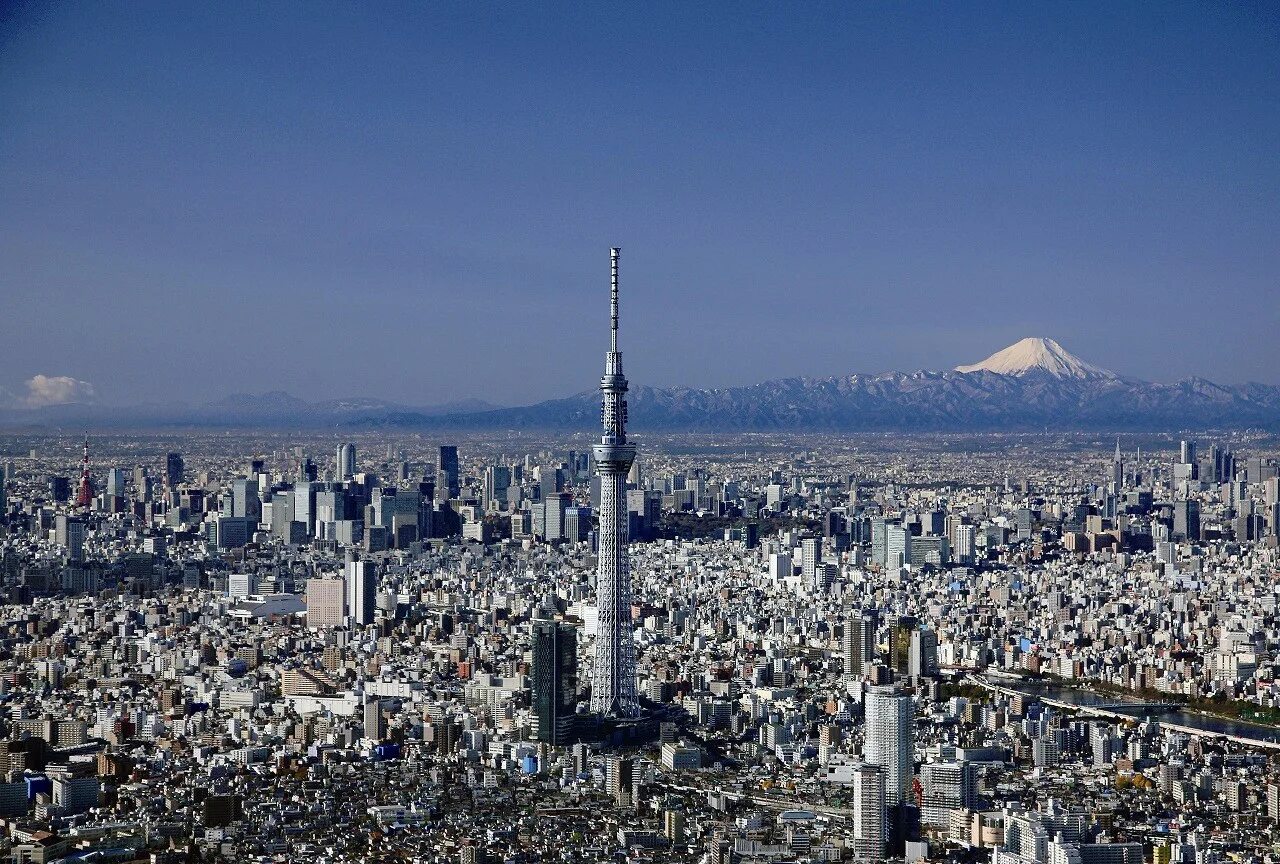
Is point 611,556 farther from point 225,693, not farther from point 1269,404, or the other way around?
point 1269,404

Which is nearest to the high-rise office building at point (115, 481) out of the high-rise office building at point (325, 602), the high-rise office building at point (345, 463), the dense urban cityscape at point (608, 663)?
the dense urban cityscape at point (608, 663)

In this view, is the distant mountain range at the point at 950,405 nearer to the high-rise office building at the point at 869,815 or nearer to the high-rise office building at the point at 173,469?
the high-rise office building at the point at 173,469

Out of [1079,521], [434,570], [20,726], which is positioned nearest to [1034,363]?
[1079,521]

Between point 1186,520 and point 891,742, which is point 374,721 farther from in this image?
point 1186,520

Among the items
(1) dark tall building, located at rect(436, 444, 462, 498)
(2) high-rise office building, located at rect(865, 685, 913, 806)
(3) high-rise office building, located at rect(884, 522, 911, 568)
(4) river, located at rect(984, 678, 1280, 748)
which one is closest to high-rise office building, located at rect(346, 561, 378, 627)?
(4) river, located at rect(984, 678, 1280, 748)

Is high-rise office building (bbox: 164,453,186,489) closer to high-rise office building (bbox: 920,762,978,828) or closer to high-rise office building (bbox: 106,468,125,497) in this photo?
high-rise office building (bbox: 106,468,125,497)

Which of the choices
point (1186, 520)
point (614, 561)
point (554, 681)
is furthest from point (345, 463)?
point (554, 681)
